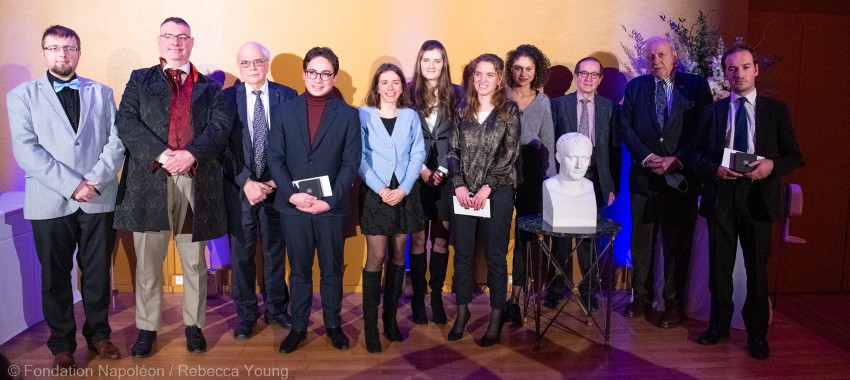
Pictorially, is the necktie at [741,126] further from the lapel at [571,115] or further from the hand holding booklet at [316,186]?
the hand holding booklet at [316,186]

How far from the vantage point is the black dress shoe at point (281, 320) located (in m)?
4.39

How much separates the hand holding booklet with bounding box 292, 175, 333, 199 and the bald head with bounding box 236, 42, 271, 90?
2.89ft

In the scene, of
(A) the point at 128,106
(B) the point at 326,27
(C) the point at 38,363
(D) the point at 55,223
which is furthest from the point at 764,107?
(C) the point at 38,363

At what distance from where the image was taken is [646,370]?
12.3 feet

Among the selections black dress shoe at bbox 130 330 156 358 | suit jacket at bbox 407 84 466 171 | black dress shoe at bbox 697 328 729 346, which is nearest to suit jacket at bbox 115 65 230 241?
black dress shoe at bbox 130 330 156 358

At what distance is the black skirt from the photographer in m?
3.88

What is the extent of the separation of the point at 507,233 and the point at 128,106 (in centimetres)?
229

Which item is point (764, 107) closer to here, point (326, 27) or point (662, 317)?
point (662, 317)

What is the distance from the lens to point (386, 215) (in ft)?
12.7

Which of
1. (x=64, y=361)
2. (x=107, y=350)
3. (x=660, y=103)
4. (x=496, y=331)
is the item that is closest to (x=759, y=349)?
(x=496, y=331)

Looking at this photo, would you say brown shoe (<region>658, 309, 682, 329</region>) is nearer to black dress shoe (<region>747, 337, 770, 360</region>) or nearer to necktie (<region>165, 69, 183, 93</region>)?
black dress shoe (<region>747, 337, 770, 360</region>)

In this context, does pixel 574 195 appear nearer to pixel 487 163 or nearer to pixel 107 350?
pixel 487 163

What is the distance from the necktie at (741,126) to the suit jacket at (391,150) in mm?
1884

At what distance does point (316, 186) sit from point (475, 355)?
4.48 feet
